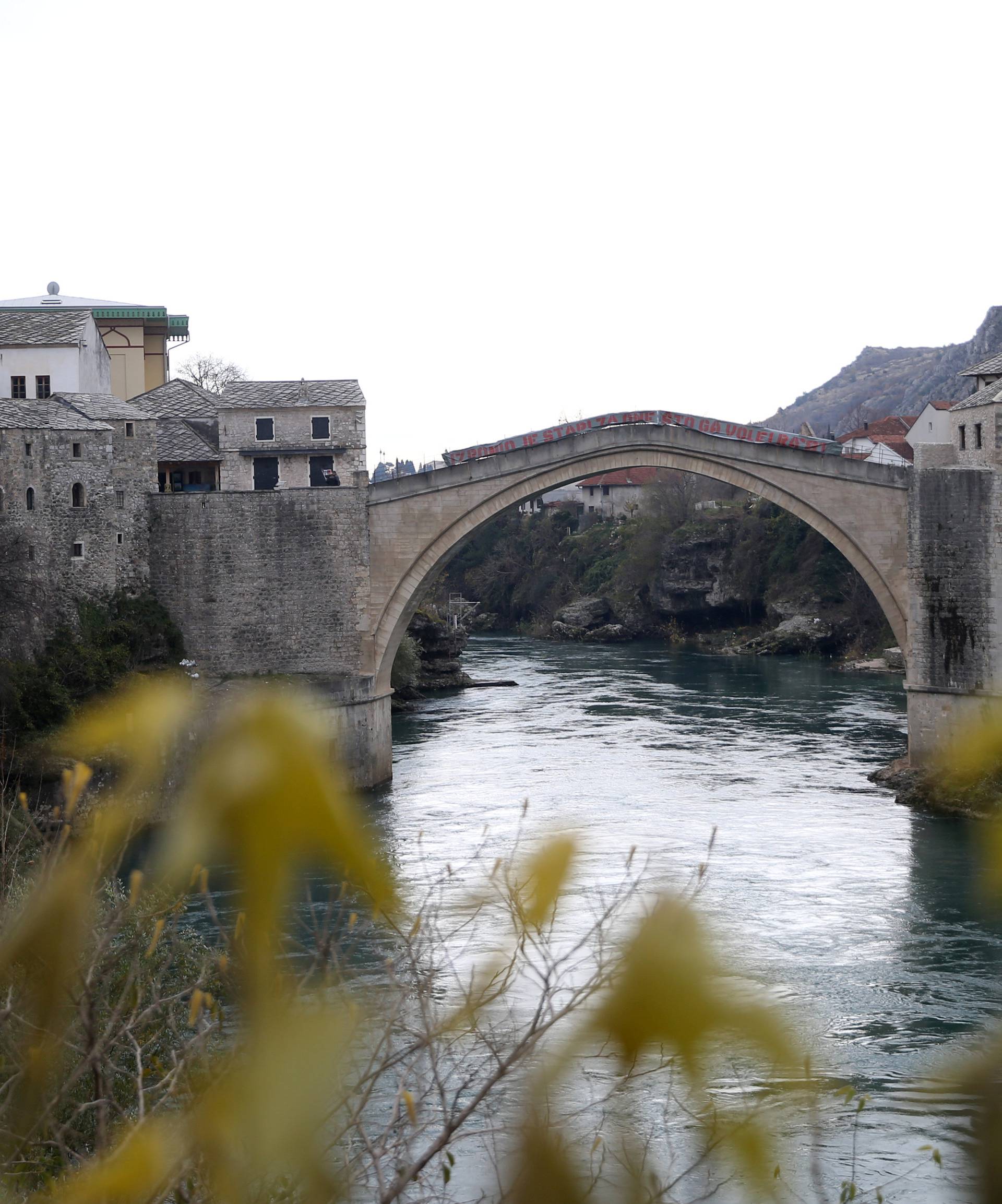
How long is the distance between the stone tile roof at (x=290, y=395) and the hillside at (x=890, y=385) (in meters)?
36.0

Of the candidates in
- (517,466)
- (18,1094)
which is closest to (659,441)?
(517,466)

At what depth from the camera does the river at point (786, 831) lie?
9.92 m

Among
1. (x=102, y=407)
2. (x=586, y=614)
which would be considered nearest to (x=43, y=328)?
(x=102, y=407)

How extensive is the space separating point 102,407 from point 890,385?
328ft

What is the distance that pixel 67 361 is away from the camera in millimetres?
23078

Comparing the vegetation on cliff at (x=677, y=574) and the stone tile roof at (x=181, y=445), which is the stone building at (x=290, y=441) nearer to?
the stone tile roof at (x=181, y=445)

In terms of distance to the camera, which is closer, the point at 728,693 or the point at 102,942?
the point at 102,942

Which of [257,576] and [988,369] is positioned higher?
[988,369]

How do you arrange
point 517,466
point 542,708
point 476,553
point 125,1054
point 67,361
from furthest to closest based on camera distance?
point 476,553
point 542,708
point 67,361
point 517,466
point 125,1054

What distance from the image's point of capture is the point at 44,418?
779 inches

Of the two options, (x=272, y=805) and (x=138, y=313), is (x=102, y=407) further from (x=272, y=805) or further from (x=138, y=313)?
(x=272, y=805)

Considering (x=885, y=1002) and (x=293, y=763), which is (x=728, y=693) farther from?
(x=293, y=763)

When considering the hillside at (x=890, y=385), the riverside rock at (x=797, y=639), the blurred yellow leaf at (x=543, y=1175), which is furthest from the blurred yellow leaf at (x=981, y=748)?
the hillside at (x=890, y=385)

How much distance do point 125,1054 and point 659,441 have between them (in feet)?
53.8
